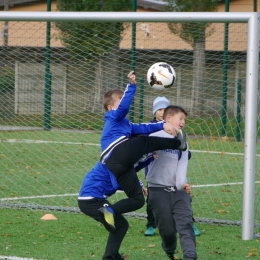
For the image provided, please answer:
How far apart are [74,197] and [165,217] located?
12.1 feet

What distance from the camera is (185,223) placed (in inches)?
207

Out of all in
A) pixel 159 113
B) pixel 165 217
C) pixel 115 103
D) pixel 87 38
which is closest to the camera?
pixel 165 217

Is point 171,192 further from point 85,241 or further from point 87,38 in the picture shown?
point 87,38

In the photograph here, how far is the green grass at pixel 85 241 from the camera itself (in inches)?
229

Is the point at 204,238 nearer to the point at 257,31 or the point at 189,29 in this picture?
the point at 257,31

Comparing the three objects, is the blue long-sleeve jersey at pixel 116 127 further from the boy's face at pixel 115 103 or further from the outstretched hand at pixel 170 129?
the outstretched hand at pixel 170 129

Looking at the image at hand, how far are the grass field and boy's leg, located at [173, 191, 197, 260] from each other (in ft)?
2.10

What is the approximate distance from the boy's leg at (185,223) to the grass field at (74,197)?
2.10 feet

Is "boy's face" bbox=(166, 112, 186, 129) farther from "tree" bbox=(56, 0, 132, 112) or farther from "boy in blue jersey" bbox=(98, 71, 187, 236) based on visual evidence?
"tree" bbox=(56, 0, 132, 112)

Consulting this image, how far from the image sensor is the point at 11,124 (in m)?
11.6

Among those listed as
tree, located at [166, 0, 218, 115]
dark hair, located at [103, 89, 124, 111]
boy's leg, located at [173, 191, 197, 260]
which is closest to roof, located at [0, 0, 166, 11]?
tree, located at [166, 0, 218, 115]

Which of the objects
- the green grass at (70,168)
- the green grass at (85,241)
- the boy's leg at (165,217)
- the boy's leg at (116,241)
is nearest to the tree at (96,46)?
the green grass at (70,168)

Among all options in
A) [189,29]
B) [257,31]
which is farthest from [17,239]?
[189,29]

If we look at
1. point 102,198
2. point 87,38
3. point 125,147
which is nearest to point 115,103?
point 125,147
